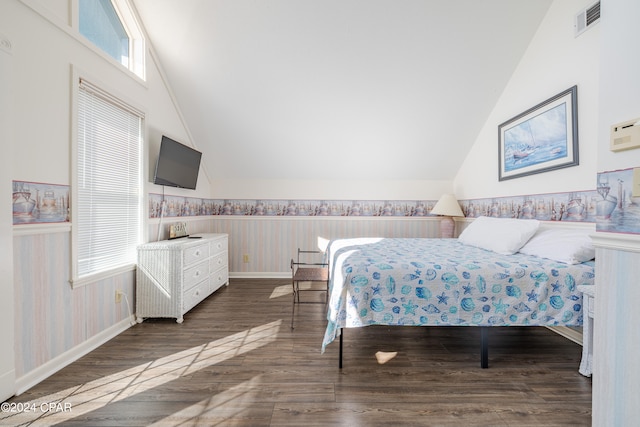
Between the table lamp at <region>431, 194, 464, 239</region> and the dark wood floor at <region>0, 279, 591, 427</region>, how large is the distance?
1.78m

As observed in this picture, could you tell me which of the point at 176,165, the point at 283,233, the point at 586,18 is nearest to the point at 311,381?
the point at 176,165

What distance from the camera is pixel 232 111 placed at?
3.60m

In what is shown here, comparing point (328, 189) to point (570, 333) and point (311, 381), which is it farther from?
point (570, 333)

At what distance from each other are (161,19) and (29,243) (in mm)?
2474

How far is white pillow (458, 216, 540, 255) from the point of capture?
2467mm

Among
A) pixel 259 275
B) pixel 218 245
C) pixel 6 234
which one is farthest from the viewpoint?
pixel 259 275

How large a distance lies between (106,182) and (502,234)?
3.78 m

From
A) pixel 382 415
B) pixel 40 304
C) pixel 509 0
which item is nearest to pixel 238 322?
pixel 40 304

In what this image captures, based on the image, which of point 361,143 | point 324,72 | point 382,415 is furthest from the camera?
point 361,143

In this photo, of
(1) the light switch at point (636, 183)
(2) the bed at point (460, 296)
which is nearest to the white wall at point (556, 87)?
(2) the bed at point (460, 296)

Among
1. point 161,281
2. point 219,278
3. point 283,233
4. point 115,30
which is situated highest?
point 115,30

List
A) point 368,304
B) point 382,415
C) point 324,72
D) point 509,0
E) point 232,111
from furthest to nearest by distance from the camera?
point 232,111 → point 324,72 → point 509,0 → point 368,304 → point 382,415

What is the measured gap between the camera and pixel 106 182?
2449 millimetres

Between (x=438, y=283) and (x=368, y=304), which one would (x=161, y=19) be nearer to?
(x=368, y=304)
